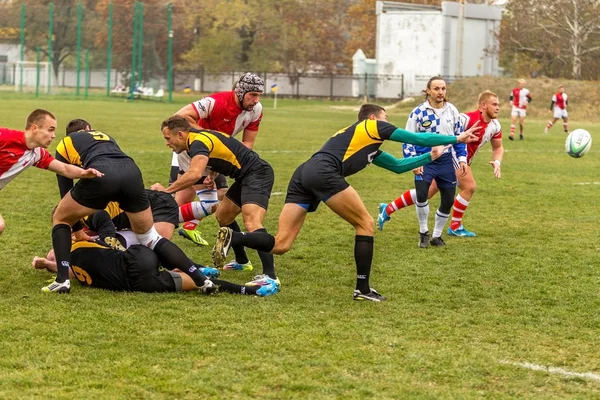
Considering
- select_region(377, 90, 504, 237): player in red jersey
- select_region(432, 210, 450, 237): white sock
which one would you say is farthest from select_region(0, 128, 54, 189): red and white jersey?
select_region(377, 90, 504, 237): player in red jersey

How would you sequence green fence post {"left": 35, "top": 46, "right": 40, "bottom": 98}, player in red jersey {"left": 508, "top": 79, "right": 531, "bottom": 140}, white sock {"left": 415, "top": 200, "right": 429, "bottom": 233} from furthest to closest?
green fence post {"left": 35, "top": 46, "right": 40, "bottom": 98} < player in red jersey {"left": 508, "top": 79, "right": 531, "bottom": 140} < white sock {"left": 415, "top": 200, "right": 429, "bottom": 233}

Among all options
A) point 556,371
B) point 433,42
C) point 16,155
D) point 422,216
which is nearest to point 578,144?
point 422,216

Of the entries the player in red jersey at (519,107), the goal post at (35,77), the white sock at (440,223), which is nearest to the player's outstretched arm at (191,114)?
the white sock at (440,223)

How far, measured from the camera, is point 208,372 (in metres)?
5.59

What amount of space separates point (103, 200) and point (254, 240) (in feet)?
4.08

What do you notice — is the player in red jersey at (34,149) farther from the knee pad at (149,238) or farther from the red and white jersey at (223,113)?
the red and white jersey at (223,113)

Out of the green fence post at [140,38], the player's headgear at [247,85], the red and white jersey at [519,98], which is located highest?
the green fence post at [140,38]

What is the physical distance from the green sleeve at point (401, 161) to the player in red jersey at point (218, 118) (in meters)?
1.84

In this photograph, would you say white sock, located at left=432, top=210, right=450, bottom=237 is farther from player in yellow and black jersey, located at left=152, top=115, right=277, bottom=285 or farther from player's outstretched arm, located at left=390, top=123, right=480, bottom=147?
player's outstretched arm, located at left=390, top=123, right=480, bottom=147

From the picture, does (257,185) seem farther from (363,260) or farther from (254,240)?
(363,260)

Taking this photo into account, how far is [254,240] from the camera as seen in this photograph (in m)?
7.79

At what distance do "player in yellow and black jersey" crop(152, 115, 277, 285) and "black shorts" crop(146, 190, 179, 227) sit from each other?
0.52 m

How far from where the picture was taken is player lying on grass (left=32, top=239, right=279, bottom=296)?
25.2ft

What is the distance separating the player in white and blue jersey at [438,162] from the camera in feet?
35.0
